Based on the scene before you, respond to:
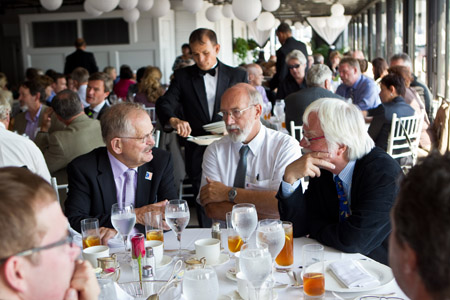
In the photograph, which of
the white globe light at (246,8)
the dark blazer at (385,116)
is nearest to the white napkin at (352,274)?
the dark blazer at (385,116)

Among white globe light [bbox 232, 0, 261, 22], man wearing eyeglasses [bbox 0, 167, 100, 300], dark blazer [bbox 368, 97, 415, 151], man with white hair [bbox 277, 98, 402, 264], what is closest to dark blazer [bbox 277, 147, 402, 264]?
man with white hair [bbox 277, 98, 402, 264]

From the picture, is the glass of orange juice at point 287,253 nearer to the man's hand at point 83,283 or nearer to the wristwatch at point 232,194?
the man's hand at point 83,283

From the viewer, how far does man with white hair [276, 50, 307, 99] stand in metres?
6.42

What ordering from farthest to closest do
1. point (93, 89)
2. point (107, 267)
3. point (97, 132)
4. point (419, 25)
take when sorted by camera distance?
point (419, 25) → point (93, 89) → point (97, 132) → point (107, 267)

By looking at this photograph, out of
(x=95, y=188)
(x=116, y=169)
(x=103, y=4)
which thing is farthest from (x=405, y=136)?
(x=103, y=4)

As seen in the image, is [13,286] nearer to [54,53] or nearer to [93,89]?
Result: [93,89]

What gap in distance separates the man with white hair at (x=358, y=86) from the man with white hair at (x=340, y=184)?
14.6 ft

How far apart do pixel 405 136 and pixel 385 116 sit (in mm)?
321

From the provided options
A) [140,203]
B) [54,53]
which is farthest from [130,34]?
[140,203]

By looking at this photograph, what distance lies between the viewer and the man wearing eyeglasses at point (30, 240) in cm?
98

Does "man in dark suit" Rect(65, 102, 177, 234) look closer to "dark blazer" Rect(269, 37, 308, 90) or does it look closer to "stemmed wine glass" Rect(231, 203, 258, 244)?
"stemmed wine glass" Rect(231, 203, 258, 244)

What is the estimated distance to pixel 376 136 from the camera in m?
5.14

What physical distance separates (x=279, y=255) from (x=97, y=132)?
2.52 meters

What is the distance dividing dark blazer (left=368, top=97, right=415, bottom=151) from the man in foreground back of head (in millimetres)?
4266
